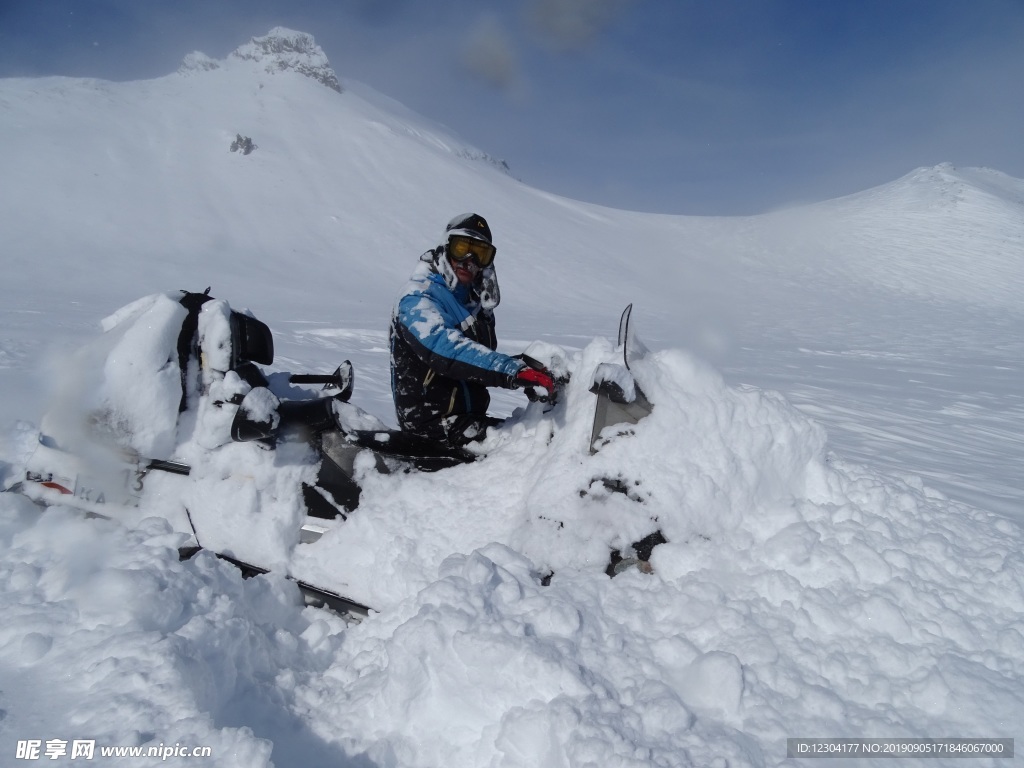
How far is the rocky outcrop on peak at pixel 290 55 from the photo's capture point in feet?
238

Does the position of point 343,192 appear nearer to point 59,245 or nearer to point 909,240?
point 59,245

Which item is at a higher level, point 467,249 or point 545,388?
point 467,249

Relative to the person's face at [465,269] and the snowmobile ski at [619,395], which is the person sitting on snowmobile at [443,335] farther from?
Answer: the snowmobile ski at [619,395]

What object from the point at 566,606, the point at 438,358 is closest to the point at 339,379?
the point at 438,358

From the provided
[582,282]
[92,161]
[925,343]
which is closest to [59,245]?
[92,161]

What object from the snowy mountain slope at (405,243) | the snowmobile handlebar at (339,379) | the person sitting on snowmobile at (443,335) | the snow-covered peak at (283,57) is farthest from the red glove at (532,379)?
the snow-covered peak at (283,57)

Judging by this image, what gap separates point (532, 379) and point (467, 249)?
2.94 ft

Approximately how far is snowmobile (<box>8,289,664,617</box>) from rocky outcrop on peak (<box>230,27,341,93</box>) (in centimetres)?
7983

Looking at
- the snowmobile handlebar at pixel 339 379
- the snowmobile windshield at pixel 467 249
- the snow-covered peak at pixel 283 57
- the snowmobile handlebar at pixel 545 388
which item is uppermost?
the snow-covered peak at pixel 283 57

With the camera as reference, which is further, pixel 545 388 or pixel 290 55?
pixel 290 55

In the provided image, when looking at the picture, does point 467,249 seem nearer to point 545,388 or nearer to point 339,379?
point 545,388

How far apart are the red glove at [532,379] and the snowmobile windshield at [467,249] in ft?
2.47

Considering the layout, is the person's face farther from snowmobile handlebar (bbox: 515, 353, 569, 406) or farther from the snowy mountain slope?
the snowy mountain slope

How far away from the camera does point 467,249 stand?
3.24 metres
